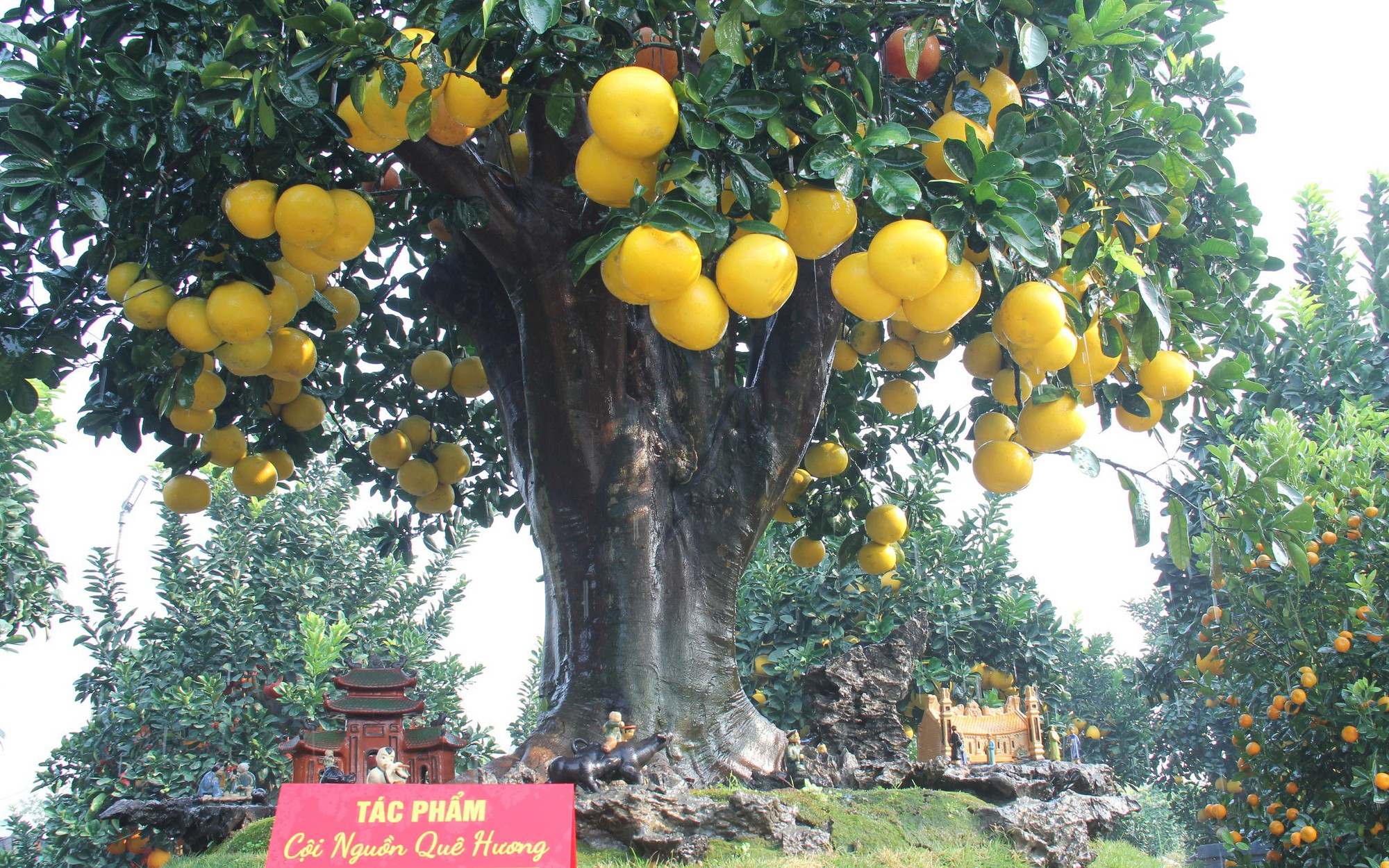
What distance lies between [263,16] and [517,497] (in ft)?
11.9

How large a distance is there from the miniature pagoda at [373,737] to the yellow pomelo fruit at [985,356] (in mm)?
2307

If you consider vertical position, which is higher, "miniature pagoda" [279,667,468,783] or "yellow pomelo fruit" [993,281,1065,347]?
"yellow pomelo fruit" [993,281,1065,347]

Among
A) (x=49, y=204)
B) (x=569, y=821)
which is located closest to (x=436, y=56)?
(x=49, y=204)

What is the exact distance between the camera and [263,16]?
2.65m

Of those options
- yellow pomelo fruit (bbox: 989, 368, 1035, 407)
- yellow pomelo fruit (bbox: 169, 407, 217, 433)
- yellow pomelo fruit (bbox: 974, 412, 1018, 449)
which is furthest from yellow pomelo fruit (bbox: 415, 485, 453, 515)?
yellow pomelo fruit (bbox: 989, 368, 1035, 407)

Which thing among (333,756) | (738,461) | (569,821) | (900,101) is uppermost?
(900,101)

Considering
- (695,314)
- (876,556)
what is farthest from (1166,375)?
(876,556)

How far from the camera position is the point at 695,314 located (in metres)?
2.29

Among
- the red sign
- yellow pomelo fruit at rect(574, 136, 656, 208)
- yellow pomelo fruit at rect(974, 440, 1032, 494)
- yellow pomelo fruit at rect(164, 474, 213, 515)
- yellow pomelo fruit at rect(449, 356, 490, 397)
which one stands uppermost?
yellow pomelo fruit at rect(449, 356, 490, 397)

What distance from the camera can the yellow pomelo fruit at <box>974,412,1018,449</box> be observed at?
324 cm

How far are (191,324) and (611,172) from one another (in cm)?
141

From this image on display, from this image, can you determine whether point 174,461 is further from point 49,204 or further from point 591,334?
point 591,334

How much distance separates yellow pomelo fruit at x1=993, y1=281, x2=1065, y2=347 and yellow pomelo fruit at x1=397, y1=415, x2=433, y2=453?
3072 mm

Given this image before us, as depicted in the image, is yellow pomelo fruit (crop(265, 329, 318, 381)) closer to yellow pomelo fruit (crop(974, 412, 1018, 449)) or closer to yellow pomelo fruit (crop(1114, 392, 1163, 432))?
yellow pomelo fruit (crop(974, 412, 1018, 449))
